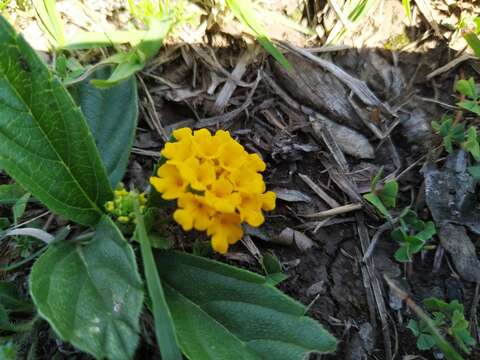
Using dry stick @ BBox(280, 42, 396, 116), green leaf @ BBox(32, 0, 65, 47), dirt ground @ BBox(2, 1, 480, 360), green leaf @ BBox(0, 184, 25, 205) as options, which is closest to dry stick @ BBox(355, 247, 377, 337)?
dirt ground @ BBox(2, 1, 480, 360)

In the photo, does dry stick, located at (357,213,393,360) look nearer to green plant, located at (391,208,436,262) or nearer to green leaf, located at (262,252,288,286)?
green plant, located at (391,208,436,262)

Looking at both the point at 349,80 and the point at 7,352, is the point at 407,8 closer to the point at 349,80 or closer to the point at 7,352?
the point at 349,80

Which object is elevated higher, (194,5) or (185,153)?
(194,5)

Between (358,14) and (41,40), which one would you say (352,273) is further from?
(41,40)

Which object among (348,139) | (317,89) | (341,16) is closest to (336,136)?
(348,139)

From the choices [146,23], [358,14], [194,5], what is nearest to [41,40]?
[146,23]
